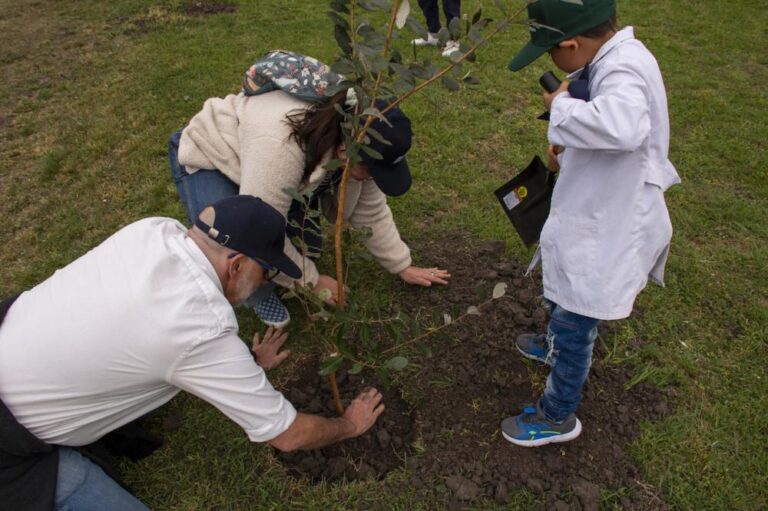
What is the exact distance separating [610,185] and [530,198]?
0.61m

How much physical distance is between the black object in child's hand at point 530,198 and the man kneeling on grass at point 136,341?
1.01 m

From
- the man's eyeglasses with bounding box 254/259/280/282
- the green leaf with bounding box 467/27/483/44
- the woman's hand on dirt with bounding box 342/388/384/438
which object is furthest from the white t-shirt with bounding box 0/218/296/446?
the green leaf with bounding box 467/27/483/44

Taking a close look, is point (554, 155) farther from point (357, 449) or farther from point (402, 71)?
point (357, 449)

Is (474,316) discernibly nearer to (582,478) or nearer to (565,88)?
(582,478)

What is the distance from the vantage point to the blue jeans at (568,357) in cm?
177

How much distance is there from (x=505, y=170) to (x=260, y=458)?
250 cm

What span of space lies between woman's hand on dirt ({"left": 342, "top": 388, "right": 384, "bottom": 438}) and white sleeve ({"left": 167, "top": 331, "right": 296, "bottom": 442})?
58 cm

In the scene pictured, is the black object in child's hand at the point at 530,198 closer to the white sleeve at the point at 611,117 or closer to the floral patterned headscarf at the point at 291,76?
the white sleeve at the point at 611,117

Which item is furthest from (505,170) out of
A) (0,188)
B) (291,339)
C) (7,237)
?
(0,188)

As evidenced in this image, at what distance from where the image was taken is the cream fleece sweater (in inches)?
75.7

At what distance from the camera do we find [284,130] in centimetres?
A: 193

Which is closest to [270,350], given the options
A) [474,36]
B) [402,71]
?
[402,71]

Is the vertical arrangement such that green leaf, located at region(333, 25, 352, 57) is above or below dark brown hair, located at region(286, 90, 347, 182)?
above

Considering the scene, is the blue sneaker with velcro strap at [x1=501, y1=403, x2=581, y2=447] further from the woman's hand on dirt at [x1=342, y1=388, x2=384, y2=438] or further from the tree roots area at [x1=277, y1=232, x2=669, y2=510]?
the woman's hand on dirt at [x1=342, y1=388, x2=384, y2=438]
